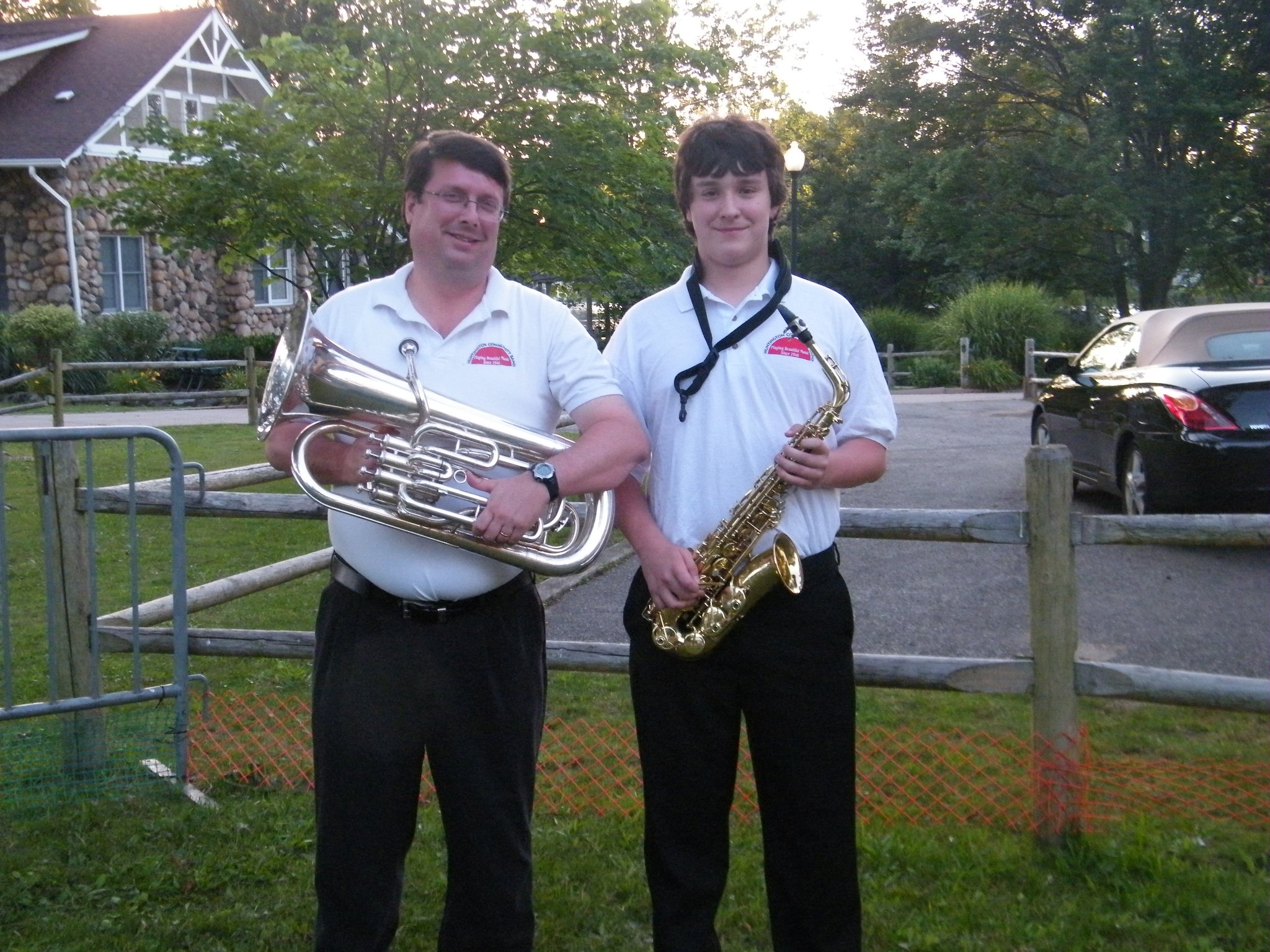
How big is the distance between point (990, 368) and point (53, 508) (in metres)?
21.4

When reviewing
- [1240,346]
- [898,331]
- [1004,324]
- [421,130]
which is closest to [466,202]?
[421,130]

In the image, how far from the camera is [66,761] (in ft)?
14.7

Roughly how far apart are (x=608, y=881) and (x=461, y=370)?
5.98ft

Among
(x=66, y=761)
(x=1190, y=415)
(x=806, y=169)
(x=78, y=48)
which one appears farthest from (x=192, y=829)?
(x=806, y=169)

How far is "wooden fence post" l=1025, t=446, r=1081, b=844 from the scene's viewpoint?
3.79m

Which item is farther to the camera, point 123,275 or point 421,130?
point 123,275

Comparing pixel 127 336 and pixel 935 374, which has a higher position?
pixel 127 336

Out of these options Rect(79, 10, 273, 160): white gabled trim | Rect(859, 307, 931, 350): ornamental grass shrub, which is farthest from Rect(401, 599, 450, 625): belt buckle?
Rect(859, 307, 931, 350): ornamental grass shrub

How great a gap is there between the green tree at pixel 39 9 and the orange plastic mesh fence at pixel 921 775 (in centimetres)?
3934

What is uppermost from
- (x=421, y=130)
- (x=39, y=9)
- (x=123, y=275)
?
(x=39, y=9)

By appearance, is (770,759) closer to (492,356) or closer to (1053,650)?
(492,356)

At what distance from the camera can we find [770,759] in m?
2.82

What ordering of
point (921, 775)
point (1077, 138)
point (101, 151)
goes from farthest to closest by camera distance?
point (1077, 138)
point (101, 151)
point (921, 775)

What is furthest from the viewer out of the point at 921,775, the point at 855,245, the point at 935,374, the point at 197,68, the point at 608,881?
the point at 855,245
